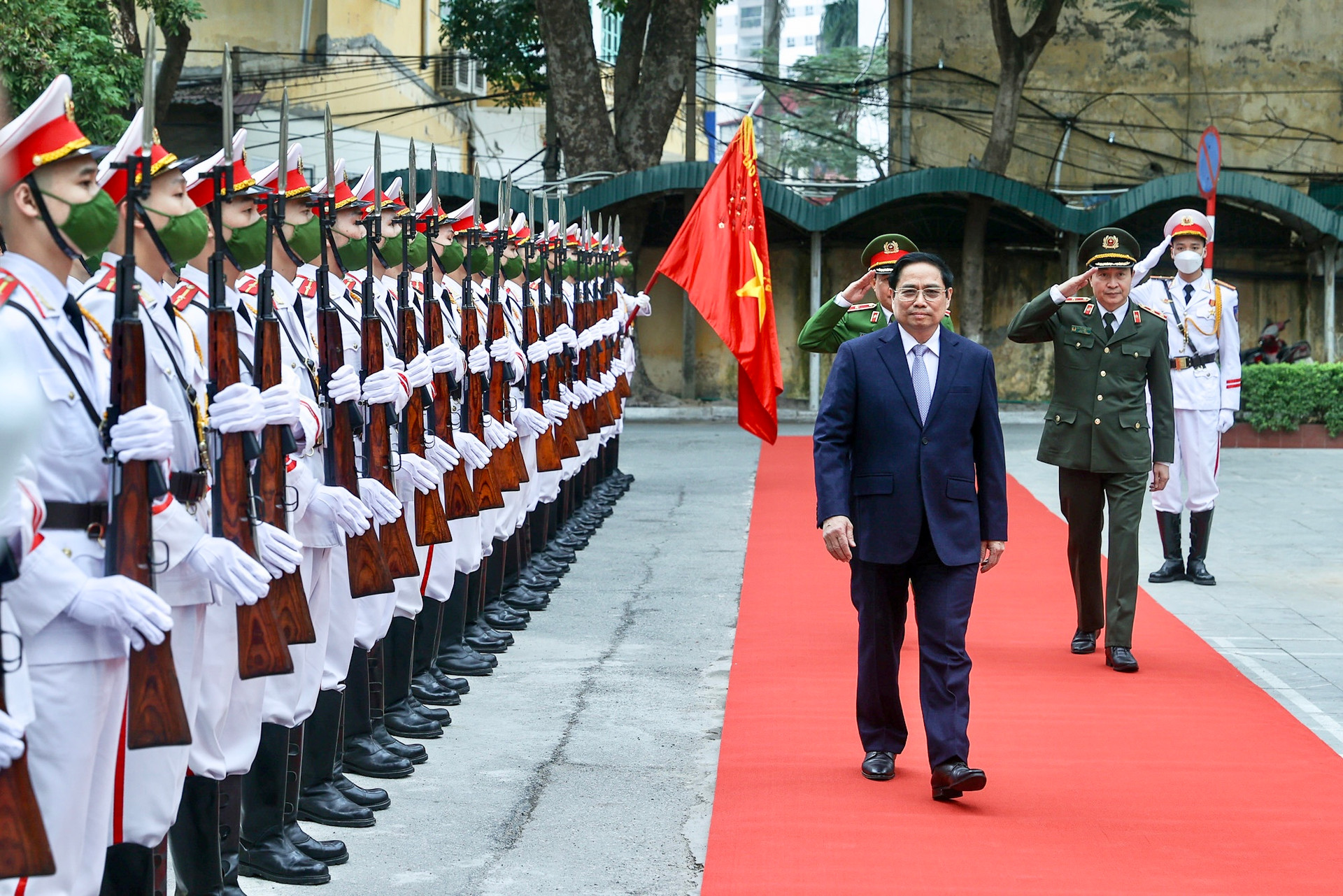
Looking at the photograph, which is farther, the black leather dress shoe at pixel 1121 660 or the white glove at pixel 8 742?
the black leather dress shoe at pixel 1121 660

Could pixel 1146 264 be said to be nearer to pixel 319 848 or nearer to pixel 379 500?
pixel 379 500

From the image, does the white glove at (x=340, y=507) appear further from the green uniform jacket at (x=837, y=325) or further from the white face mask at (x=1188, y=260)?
the white face mask at (x=1188, y=260)

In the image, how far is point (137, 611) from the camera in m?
2.94

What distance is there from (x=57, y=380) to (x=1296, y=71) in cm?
2435

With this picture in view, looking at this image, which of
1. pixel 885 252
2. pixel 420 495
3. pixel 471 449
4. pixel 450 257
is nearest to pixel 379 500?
pixel 420 495

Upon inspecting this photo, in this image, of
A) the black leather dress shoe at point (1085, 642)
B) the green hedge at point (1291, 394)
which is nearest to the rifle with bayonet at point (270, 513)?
the black leather dress shoe at point (1085, 642)

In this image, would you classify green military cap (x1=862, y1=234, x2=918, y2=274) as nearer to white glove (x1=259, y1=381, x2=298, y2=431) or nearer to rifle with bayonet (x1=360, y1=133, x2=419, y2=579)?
rifle with bayonet (x1=360, y1=133, x2=419, y2=579)

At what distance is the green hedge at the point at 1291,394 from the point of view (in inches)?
675

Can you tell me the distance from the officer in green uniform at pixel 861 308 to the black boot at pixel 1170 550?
253 cm

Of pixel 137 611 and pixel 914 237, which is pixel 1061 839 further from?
pixel 914 237

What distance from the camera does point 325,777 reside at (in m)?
4.71

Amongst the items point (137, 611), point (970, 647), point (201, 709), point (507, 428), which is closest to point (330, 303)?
point (201, 709)

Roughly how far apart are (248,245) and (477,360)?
2.41 metres

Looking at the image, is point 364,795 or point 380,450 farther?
point 380,450
